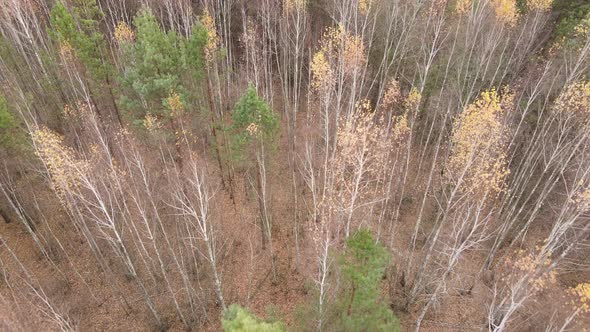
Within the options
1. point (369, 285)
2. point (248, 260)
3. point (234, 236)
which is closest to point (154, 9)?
point (234, 236)

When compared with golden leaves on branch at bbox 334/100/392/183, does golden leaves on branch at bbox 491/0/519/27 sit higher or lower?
higher

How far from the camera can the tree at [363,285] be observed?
11664mm

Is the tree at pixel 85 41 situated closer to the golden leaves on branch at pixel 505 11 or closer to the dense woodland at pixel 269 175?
the dense woodland at pixel 269 175

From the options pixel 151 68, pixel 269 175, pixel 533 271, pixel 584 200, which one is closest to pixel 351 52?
pixel 269 175

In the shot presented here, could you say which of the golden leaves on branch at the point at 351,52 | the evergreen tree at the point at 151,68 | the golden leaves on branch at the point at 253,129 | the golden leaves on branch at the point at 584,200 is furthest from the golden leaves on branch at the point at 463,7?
the evergreen tree at the point at 151,68

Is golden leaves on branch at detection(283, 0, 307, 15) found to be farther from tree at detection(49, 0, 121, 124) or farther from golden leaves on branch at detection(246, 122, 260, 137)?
tree at detection(49, 0, 121, 124)

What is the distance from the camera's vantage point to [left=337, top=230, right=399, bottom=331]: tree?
1166 centimetres

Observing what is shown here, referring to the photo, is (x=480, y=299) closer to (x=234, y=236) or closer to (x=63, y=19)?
(x=234, y=236)

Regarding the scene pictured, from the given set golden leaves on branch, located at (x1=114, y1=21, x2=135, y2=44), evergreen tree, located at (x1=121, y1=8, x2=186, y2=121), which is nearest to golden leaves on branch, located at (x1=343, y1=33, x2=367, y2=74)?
evergreen tree, located at (x1=121, y1=8, x2=186, y2=121)

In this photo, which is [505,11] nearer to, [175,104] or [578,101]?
[578,101]

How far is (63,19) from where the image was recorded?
60.2ft

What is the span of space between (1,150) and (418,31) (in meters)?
23.5

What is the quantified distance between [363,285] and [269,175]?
13.2 metres

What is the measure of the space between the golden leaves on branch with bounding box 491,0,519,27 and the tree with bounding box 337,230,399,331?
1547cm
